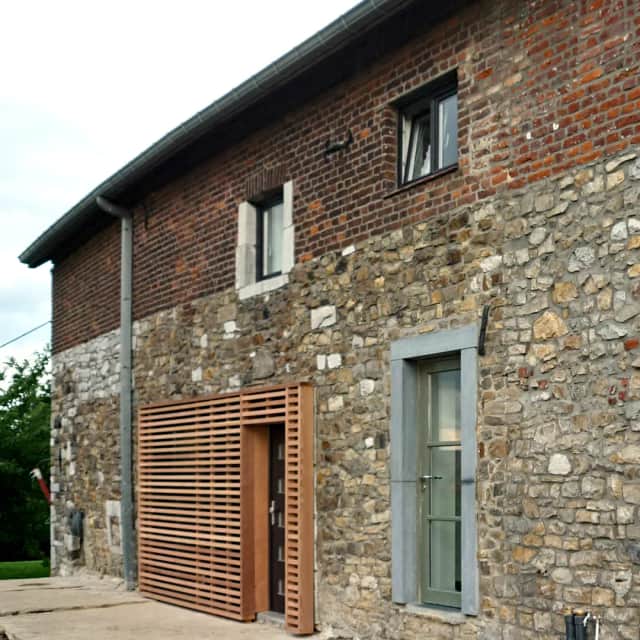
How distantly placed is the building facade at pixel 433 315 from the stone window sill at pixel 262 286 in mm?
30

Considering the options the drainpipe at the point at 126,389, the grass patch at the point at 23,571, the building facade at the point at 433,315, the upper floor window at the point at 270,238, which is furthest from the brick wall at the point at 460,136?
the grass patch at the point at 23,571

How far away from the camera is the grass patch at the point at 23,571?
21078mm

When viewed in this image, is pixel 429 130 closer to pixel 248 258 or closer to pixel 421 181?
pixel 421 181

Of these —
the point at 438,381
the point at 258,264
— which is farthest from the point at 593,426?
the point at 258,264

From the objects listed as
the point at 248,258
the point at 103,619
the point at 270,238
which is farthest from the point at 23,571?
the point at 270,238

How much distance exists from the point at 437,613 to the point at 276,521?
9.31ft

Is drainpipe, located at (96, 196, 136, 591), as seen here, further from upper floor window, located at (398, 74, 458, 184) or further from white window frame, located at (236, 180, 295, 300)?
upper floor window, located at (398, 74, 458, 184)

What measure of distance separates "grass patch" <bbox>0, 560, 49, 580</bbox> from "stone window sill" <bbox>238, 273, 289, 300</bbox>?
1184 cm

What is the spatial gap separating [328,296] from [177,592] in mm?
4258

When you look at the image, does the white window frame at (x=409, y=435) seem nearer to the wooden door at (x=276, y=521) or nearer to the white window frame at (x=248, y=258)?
the wooden door at (x=276, y=521)

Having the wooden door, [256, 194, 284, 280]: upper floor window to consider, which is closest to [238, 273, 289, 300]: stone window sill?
[256, 194, 284, 280]: upper floor window

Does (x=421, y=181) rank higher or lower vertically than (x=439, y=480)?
higher

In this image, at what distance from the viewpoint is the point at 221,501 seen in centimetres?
1079

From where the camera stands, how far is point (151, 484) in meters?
12.4
